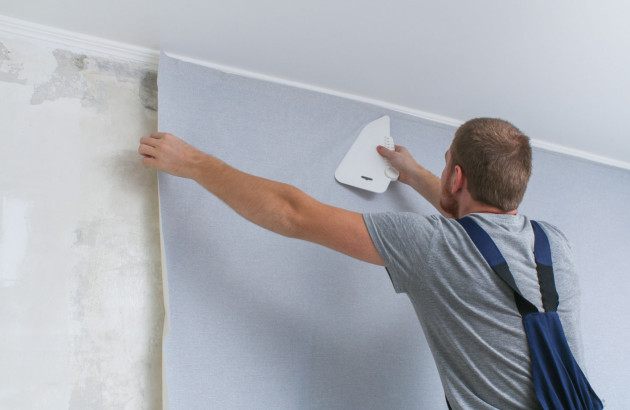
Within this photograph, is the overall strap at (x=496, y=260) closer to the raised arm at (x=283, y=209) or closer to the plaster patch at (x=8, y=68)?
the raised arm at (x=283, y=209)

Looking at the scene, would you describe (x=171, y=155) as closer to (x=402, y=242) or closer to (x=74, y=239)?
(x=74, y=239)

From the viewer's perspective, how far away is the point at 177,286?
145cm

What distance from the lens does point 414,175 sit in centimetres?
186

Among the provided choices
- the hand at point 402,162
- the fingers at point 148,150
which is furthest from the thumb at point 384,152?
the fingers at point 148,150

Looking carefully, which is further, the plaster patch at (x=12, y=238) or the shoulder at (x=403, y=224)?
the plaster patch at (x=12, y=238)

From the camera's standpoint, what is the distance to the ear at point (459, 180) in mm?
1378

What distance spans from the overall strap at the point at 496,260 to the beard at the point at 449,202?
0.23 meters

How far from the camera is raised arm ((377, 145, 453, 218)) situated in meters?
1.84

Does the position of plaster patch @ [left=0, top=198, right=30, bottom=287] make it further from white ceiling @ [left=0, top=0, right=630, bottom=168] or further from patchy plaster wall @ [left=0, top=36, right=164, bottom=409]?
white ceiling @ [left=0, top=0, right=630, bottom=168]

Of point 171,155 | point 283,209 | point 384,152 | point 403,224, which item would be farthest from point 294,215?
point 384,152

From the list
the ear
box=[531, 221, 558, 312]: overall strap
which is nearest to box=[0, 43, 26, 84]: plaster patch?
the ear

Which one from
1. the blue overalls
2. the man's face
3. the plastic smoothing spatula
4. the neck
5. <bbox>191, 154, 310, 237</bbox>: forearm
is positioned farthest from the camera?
the plastic smoothing spatula

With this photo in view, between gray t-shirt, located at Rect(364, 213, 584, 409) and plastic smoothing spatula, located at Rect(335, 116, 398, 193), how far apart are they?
1.95 feet

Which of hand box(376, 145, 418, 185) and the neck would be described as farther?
hand box(376, 145, 418, 185)
